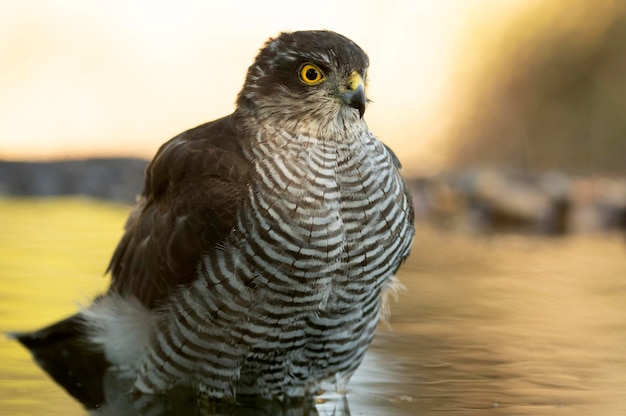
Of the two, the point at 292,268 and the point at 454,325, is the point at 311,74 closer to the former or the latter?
the point at 292,268

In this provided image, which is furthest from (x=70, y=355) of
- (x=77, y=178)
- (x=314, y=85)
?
(x=77, y=178)

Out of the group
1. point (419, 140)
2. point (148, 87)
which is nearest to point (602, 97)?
point (419, 140)

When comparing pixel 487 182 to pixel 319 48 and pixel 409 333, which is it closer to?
pixel 409 333

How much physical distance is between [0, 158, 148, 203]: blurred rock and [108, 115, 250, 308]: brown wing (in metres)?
4.15

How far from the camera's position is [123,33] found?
45.9 ft

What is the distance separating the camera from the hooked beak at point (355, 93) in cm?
458

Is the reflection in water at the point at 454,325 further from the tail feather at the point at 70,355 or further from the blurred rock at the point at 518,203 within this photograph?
the blurred rock at the point at 518,203

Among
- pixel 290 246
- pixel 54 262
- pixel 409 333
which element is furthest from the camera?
pixel 54 262

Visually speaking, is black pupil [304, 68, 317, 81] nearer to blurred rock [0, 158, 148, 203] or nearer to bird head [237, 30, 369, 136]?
bird head [237, 30, 369, 136]

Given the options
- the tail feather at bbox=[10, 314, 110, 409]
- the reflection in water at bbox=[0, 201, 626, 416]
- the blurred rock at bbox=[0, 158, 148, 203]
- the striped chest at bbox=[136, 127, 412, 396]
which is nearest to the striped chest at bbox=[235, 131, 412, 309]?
the striped chest at bbox=[136, 127, 412, 396]

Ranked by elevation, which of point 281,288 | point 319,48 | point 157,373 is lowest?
point 157,373

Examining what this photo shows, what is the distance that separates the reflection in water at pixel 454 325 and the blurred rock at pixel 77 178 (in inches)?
23.0

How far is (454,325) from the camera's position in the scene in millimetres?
6047

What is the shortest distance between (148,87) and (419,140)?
11.2 ft
